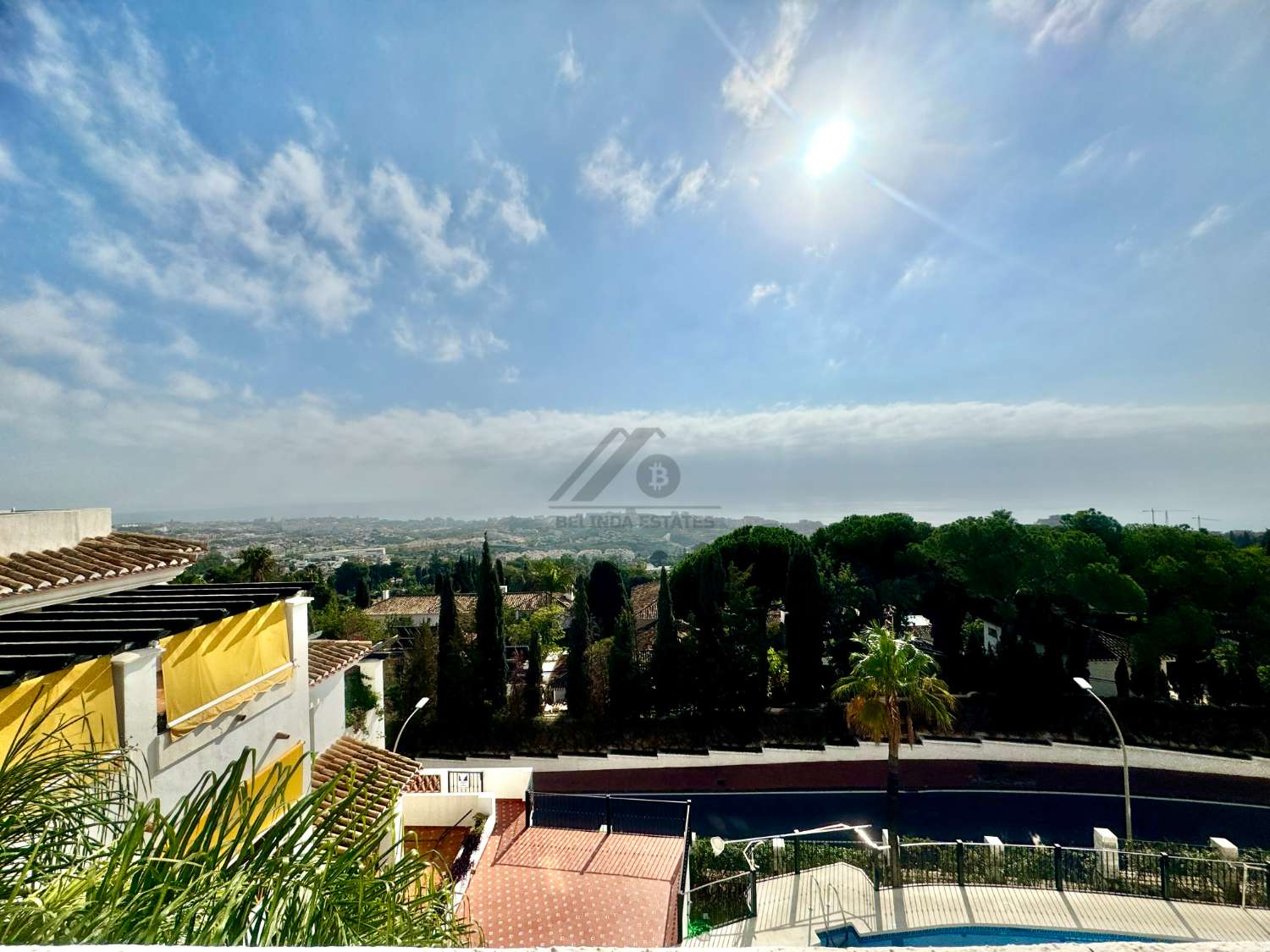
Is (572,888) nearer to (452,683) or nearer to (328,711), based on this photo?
(328,711)

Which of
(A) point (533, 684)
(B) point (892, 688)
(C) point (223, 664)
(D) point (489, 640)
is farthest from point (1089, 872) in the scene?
(D) point (489, 640)

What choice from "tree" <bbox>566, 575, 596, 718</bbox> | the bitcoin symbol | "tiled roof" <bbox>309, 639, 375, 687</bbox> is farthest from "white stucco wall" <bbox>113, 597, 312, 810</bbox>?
the bitcoin symbol

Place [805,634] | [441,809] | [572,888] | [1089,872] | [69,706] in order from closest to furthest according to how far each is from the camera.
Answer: [69,706] < [572,888] < [1089,872] < [441,809] < [805,634]

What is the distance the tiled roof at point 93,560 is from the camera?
499 cm

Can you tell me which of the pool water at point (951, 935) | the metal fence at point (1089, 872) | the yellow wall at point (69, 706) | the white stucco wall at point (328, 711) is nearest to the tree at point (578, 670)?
the white stucco wall at point (328, 711)

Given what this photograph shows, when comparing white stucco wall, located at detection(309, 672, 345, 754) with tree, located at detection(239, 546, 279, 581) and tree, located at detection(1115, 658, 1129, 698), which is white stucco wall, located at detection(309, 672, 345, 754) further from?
tree, located at detection(1115, 658, 1129, 698)

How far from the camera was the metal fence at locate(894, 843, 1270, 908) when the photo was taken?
10125 mm

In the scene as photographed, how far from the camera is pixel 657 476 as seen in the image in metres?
37.5

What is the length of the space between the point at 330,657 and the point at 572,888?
5937 millimetres

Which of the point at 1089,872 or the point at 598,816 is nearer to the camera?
the point at 1089,872

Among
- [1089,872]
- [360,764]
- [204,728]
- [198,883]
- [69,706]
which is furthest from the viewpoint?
[1089,872]

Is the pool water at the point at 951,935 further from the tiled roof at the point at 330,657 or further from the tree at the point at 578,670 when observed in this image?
the tree at the point at 578,670

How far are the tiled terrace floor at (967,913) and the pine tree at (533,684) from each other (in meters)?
10.9

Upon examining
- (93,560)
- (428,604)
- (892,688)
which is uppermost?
(93,560)
